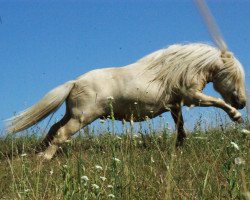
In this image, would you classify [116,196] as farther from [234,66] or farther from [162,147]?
[234,66]

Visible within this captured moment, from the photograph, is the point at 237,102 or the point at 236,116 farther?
the point at 237,102

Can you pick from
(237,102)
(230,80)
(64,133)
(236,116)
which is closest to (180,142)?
(236,116)

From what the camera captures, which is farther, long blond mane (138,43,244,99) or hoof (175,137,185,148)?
hoof (175,137,185,148)

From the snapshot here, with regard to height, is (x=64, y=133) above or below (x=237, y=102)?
above

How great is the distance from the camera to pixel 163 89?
803 cm

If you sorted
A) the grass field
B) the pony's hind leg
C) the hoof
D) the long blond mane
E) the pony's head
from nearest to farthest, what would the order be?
the grass field, the pony's hind leg, the long blond mane, the hoof, the pony's head

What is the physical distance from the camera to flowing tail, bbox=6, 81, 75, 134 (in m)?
8.05

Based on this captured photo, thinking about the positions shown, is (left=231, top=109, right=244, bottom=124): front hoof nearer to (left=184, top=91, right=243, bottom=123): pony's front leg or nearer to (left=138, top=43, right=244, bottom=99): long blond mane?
(left=184, top=91, right=243, bottom=123): pony's front leg

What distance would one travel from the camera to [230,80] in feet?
27.6

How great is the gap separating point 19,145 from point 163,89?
3064 mm

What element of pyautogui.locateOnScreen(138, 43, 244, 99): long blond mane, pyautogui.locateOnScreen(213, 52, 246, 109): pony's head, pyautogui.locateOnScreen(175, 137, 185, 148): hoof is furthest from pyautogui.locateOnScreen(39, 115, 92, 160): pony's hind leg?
pyautogui.locateOnScreen(213, 52, 246, 109): pony's head

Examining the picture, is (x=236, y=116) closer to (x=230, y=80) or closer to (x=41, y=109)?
(x=230, y=80)

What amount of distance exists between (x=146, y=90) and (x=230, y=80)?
1.70 m

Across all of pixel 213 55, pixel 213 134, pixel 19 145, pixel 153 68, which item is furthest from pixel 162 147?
pixel 19 145
